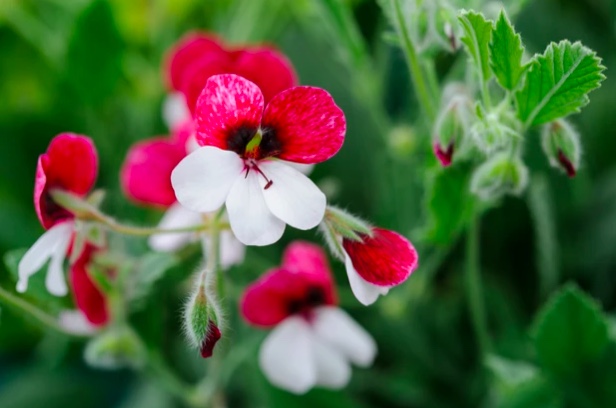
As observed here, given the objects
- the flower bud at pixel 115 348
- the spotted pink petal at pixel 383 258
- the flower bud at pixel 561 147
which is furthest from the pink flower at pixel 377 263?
the flower bud at pixel 115 348

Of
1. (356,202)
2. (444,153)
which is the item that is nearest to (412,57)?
(444,153)

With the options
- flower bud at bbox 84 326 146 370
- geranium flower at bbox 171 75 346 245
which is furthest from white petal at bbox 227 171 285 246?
flower bud at bbox 84 326 146 370

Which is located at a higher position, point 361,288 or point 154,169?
point 361,288

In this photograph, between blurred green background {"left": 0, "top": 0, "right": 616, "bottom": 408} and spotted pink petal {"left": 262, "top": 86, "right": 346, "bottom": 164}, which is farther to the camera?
blurred green background {"left": 0, "top": 0, "right": 616, "bottom": 408}

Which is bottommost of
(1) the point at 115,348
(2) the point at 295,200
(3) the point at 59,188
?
(1) the point at 115,348

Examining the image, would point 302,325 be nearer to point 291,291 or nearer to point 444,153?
point 291,291

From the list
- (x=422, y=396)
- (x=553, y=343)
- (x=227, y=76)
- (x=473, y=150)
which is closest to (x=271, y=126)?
(x=227, y=76)

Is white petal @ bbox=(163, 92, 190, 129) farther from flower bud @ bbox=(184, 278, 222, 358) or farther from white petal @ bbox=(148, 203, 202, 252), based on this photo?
flower bud @ bbox=(184, 278, 222, 358)
